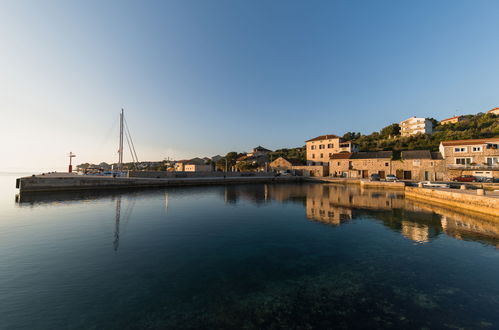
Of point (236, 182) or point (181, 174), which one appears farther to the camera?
point (236, 182)

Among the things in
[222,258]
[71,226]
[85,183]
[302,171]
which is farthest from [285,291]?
[302,171]

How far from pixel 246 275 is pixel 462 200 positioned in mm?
26646

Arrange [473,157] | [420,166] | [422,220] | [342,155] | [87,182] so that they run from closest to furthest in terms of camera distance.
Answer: [422,220], [87,182], [473,157], [420,166], [342,155]

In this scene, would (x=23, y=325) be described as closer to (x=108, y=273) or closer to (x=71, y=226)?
(x=108, y=273)

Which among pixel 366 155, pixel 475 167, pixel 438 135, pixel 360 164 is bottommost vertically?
pixel 475 167

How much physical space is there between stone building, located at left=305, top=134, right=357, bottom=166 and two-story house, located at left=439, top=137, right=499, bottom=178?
24.5 m

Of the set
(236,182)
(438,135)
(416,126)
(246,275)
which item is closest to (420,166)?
(438,135)

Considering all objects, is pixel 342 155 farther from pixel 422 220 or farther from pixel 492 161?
pixel 422 220

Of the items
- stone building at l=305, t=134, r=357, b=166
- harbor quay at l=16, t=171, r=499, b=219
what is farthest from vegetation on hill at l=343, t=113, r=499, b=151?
harbor quay at l=16, t=171, r=499, b=219

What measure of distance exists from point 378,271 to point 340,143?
64.5 metres

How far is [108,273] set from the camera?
845cm

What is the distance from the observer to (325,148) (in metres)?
68.3

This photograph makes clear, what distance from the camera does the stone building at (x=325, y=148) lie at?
66.3 metres

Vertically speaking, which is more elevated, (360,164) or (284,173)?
(360,164)
